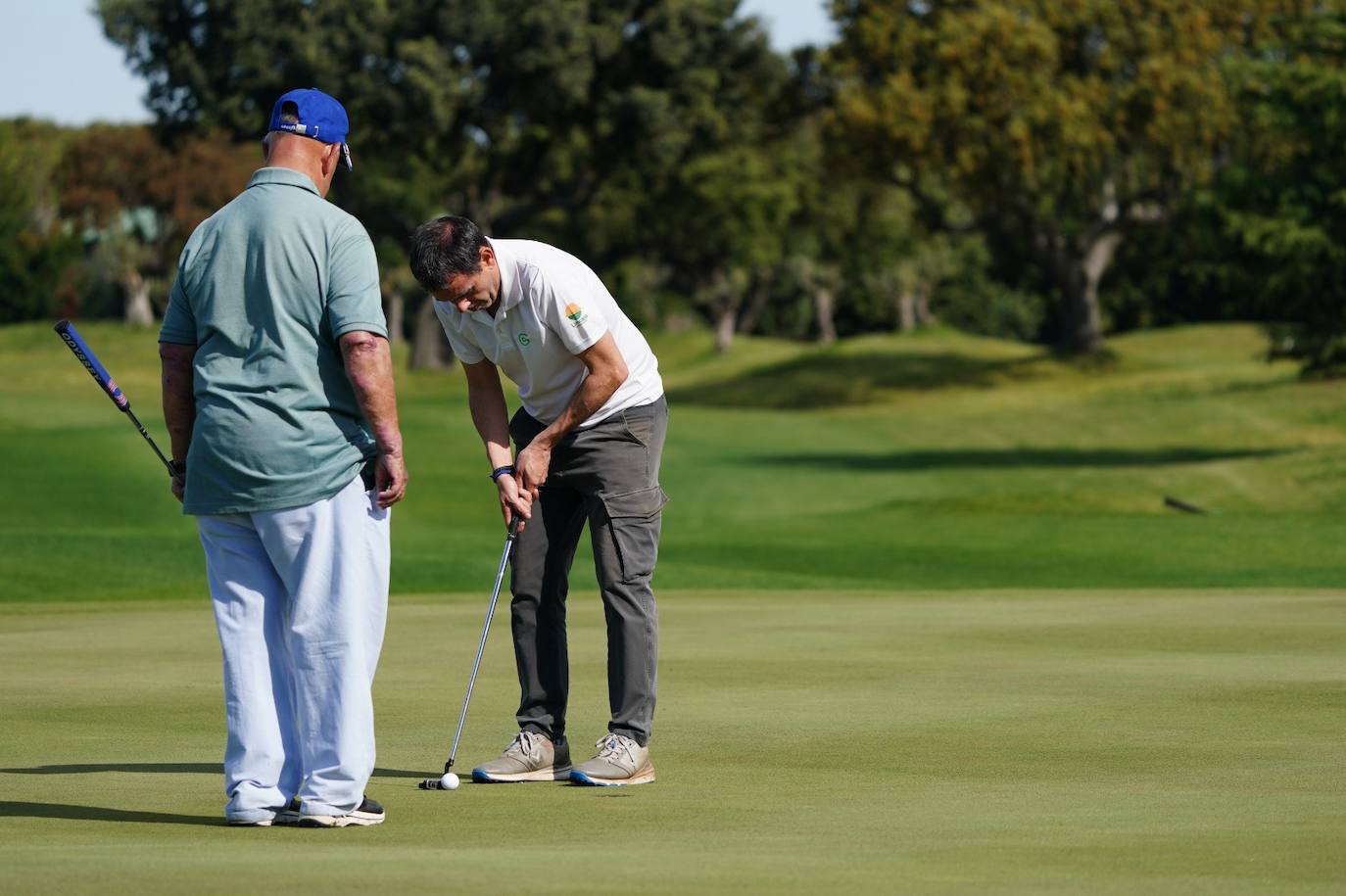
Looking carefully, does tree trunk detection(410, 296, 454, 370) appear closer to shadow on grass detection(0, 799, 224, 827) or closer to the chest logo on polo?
the chest logo on polo

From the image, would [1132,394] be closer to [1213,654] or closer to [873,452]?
[873,452]

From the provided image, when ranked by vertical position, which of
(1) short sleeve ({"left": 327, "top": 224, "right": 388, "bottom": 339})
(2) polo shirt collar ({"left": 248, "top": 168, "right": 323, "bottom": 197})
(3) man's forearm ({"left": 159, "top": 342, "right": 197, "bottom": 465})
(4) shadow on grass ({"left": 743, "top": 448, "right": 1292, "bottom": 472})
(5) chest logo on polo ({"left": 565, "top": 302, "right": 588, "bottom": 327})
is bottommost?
(4) shadow on grass ({"left": 743, "top": 448, "right": 1292, "bottom": 472})

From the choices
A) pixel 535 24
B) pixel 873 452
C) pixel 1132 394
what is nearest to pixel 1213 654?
pixel 873 452

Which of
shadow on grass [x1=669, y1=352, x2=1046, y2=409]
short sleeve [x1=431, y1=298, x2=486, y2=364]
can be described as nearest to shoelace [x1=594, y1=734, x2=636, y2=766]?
short sleeve [x1=431, y1=298, x2=486, y2=364]

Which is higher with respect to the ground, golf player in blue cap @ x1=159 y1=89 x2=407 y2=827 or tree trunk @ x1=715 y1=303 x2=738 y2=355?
golf player in blue cap @ x1=159 y1=89 x2=407 y2=827

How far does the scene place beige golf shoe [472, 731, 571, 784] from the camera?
7008mm

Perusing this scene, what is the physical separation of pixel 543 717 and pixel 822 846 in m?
2.13

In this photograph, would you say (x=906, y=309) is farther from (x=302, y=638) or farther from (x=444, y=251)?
(x=302, y=638)

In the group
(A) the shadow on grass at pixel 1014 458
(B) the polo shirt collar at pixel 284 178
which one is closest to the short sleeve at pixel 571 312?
(B) the polo shirt collar at pixel 284 178

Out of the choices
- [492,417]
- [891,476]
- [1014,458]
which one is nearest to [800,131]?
[1014,458]

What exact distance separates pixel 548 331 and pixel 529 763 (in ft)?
4.90

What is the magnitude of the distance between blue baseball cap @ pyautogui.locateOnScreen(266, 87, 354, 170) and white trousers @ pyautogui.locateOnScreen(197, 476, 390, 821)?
1089mm

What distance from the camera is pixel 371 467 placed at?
→ 6.36m

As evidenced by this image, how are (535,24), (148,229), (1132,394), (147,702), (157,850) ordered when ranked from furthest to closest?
(148,229), (535,24), (1132,394), (147,702), (157,850)
